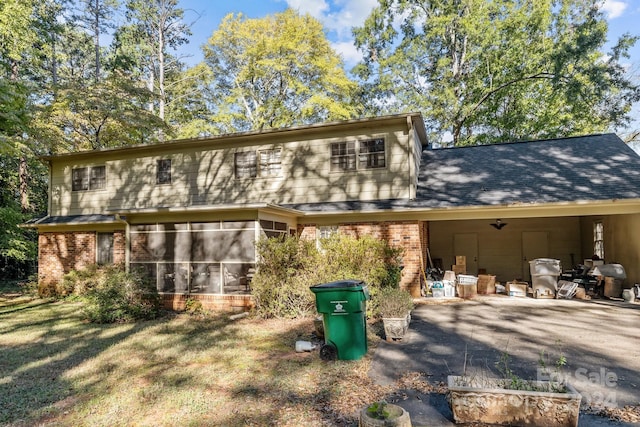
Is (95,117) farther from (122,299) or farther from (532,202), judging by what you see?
(532,202)

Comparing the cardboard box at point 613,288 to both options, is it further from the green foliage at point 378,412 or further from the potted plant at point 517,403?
the green foliage at point 378,412

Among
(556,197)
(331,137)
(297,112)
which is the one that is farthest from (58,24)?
(556,197)

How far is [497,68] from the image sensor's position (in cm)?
1964

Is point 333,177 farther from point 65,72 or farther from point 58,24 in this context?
point 65,72

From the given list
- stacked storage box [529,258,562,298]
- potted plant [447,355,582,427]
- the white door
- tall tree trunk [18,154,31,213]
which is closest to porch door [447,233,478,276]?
the white door

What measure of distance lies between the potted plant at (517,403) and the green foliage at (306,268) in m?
4.49

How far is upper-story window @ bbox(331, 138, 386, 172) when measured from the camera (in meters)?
11.1

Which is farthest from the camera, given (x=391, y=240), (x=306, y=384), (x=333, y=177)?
A: (x=333, y=177)

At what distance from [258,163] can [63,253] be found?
7887 millimetres

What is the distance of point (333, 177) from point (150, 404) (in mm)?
8395

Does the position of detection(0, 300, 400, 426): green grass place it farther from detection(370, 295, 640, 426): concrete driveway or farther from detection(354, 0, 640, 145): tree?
detection(354, 0, 640, 145): tree

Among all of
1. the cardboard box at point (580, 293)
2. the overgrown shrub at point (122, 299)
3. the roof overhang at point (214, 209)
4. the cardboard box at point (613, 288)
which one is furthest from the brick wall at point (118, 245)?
the cardboard box at point (613, 288)

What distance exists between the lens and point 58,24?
63.6ft

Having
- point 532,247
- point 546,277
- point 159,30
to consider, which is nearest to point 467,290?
point 546,277
